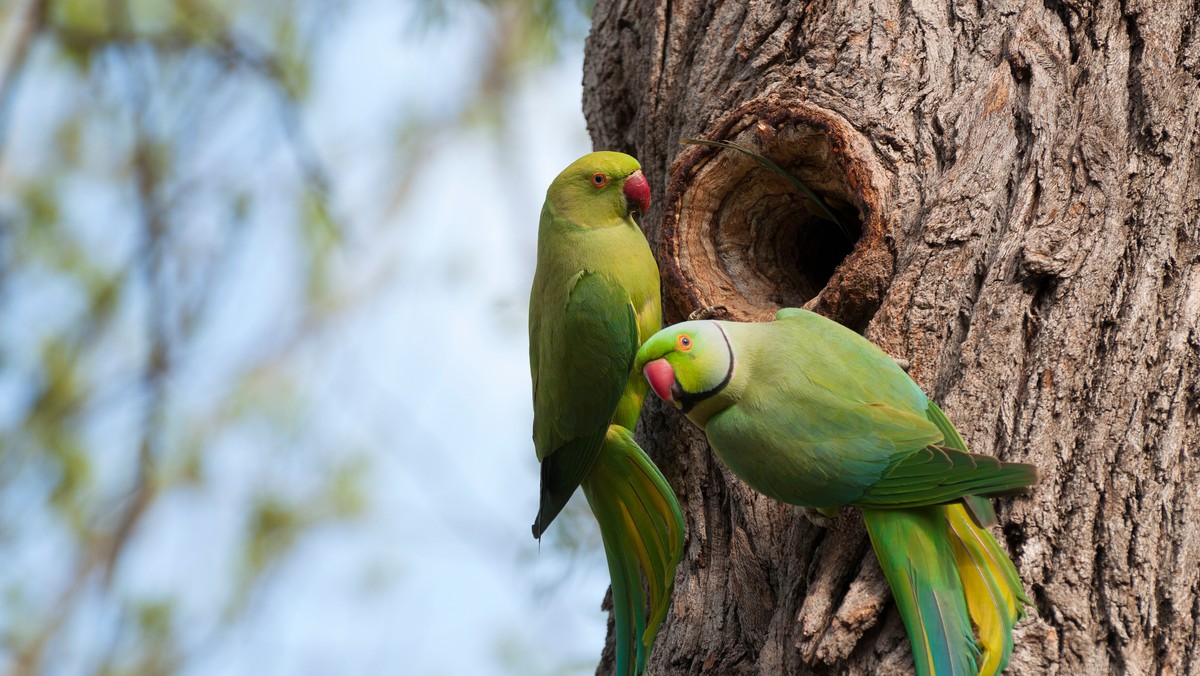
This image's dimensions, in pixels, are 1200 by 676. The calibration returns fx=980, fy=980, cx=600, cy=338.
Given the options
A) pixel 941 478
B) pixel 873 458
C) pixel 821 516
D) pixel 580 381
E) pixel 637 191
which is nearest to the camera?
pixel 941 478

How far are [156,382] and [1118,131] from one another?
4507 mm

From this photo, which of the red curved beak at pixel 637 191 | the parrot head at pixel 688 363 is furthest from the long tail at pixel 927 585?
the red curved beak at pixel 637 191

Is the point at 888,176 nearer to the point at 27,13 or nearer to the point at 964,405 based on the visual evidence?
the point at 964,405

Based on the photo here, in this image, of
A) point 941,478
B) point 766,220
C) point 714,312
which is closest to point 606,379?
point 714,312

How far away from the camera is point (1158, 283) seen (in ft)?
7.53

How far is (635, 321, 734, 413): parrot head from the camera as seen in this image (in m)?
2.35

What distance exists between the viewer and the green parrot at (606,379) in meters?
2.80

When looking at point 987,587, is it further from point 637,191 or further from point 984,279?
point 637,191

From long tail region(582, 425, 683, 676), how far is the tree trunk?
0.24 ft

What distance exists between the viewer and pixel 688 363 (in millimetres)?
2355

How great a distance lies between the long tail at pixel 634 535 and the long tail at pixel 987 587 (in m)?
0.80

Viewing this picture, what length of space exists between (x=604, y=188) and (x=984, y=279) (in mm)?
1282

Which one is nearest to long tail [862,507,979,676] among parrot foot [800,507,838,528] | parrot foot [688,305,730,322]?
parrot foot [800,507,838,528]

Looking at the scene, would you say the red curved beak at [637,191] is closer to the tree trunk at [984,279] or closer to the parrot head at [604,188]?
the parrot head at [604,188]
